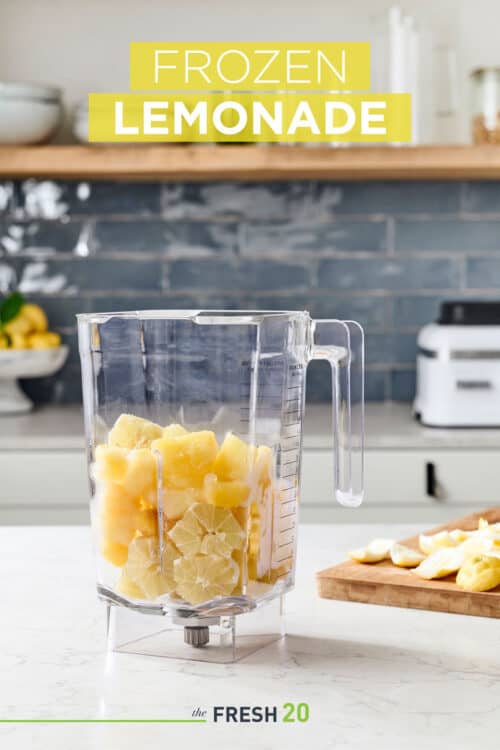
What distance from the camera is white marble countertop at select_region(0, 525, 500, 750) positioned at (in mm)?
629

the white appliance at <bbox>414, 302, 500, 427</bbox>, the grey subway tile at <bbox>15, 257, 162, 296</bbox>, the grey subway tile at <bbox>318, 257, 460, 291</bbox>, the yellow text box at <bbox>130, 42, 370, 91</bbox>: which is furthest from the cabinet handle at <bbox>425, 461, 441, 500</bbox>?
the yellow text box at <bbox>130, 42, 370, 91</bbox>

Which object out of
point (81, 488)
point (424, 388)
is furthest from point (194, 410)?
point (424, 388)

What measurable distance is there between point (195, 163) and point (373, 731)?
76.4 inches

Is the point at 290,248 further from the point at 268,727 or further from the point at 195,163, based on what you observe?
the point at 268,727

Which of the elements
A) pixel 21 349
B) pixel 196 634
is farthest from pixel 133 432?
pixel 21 349

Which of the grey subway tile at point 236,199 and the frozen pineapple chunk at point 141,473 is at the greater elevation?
the grey subway tile at point 236,199

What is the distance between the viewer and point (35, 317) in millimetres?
2613

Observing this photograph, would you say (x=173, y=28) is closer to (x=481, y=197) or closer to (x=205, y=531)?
(x=481, y=197)

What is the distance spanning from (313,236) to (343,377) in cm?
196

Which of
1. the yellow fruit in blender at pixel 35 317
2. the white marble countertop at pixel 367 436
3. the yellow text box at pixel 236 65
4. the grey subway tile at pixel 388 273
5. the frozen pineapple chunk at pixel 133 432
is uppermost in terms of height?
the yellow text box at pixel 236 65

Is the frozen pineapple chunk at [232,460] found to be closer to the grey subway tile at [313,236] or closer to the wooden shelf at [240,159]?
the wooden shelf at [240,159]

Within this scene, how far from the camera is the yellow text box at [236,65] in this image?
2699 millimetres

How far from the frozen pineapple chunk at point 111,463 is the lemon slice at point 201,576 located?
8cm

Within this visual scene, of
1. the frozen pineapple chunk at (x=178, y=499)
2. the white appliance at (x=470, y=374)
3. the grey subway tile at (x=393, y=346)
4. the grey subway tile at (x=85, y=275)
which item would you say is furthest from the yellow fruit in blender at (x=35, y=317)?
the frozen pineapple chunk at (x=178, y=499)
